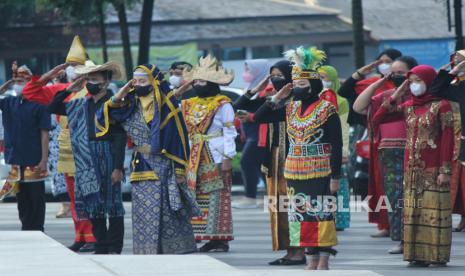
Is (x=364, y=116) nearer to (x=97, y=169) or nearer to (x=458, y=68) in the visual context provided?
(x=458, y=68)

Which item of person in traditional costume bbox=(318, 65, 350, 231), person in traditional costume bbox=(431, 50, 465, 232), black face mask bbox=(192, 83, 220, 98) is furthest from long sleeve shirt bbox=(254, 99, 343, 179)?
person in traditional costume bbox=(318, 65, 350, 231)

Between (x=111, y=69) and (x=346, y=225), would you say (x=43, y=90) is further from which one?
(x=346, y=225)

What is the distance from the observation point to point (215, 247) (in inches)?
645

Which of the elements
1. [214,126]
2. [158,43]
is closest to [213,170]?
[214,126]

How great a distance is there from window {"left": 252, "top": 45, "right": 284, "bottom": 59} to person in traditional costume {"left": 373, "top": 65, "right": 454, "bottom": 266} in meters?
35.9

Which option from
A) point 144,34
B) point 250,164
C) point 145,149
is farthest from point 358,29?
point 145,149

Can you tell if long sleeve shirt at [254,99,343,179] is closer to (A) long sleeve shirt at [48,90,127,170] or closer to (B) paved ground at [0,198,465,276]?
(B) paved ground at [0,198,465,276]

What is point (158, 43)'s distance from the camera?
159ft

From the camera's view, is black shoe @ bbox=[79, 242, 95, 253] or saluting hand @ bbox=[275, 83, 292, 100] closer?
saluting hand @ bbox=[275, 83, 292, 100]

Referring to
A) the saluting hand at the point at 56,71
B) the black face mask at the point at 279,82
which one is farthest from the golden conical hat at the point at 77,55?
the black face mask at the point at 279,82

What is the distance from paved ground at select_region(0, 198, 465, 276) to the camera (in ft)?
47.5

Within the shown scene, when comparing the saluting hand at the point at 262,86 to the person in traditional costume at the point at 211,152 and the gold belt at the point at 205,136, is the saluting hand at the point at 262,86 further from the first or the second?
the gold belt at the point at 205,136

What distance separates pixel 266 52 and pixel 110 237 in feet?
116

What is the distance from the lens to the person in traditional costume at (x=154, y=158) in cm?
1447
